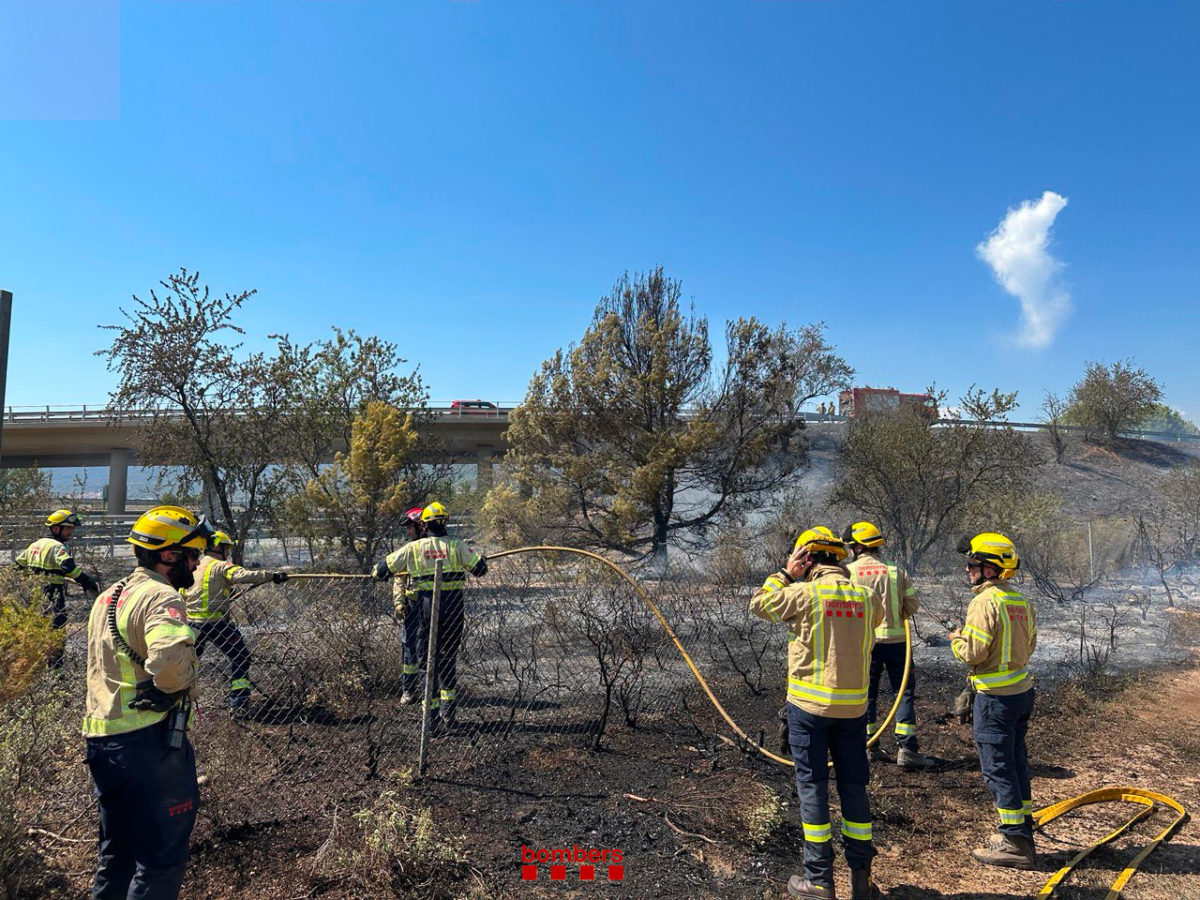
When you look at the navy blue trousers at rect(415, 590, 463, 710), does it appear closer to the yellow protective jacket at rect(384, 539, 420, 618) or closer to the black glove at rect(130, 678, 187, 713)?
the yellow protective jacket at rect(384, 539, 420, 618)

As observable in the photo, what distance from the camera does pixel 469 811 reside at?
13.5ft

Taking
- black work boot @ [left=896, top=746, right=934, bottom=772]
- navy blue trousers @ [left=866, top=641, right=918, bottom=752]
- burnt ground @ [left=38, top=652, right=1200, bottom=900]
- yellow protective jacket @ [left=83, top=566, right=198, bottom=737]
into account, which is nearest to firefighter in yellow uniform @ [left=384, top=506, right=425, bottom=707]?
burnt ground @ [left=38, top=652, right=1200, bottom=900]

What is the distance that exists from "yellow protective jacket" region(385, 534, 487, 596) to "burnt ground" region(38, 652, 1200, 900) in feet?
3.98

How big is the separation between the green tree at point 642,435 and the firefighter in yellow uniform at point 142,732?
499 inches

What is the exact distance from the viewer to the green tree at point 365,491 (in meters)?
12.9

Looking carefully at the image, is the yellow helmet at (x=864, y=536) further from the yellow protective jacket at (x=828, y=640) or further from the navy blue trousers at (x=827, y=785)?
the navy blue trousers at (x=827, y=785)

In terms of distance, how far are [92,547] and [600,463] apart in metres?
10.2

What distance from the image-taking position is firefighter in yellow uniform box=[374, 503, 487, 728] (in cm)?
550

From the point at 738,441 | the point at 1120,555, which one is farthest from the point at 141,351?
the point at 1120,555

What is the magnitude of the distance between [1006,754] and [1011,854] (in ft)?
1.64

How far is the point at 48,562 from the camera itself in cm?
666

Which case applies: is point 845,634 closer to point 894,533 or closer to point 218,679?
point 218,679

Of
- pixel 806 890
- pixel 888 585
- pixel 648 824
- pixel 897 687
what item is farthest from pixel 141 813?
pixel 897 687

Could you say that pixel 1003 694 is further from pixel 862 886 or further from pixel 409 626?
pixel 409 626
